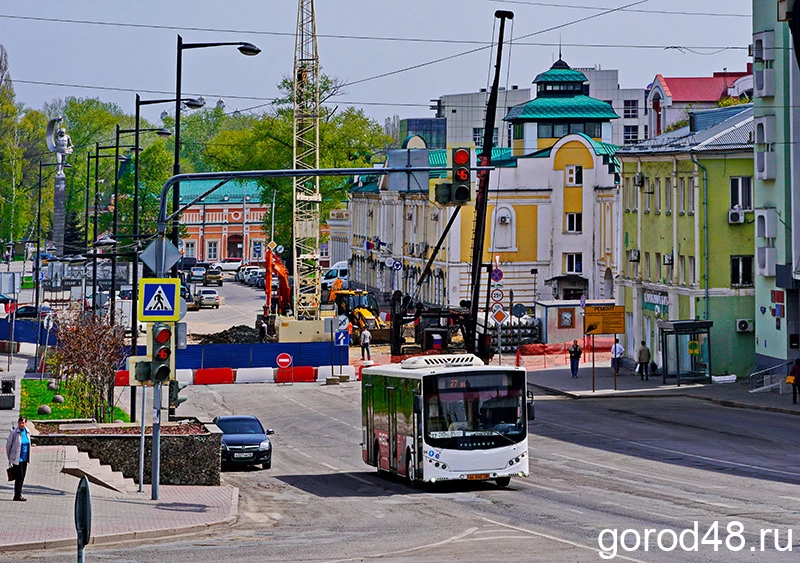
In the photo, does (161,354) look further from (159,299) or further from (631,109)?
(631,109)

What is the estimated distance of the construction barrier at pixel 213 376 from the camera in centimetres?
5831

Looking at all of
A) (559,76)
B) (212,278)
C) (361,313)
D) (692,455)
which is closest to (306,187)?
(361,313)

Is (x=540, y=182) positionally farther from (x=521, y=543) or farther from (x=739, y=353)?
(x=521, y=543)

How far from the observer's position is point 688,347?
5178 cm

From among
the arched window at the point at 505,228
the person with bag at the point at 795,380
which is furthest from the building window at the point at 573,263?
the person with bag at the point at 795,380

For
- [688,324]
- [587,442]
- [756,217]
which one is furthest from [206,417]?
[756,217]

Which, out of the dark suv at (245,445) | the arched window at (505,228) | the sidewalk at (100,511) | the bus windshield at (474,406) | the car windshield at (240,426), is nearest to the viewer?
the sidewalk at (100,511)

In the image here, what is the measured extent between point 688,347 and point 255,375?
18.3 metres

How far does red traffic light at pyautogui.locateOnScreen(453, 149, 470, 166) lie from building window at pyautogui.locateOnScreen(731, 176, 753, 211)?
1134 inches

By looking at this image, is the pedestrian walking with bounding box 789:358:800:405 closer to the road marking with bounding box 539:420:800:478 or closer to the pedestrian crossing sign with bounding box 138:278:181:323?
the road marking with bounding box 539:420:800:478

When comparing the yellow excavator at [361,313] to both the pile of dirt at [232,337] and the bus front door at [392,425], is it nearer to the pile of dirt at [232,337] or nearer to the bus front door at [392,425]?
the pile of dirt at [232,337]

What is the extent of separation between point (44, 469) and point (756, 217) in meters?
32.1

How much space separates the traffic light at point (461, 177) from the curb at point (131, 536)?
701cm

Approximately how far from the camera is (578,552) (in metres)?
18.6
